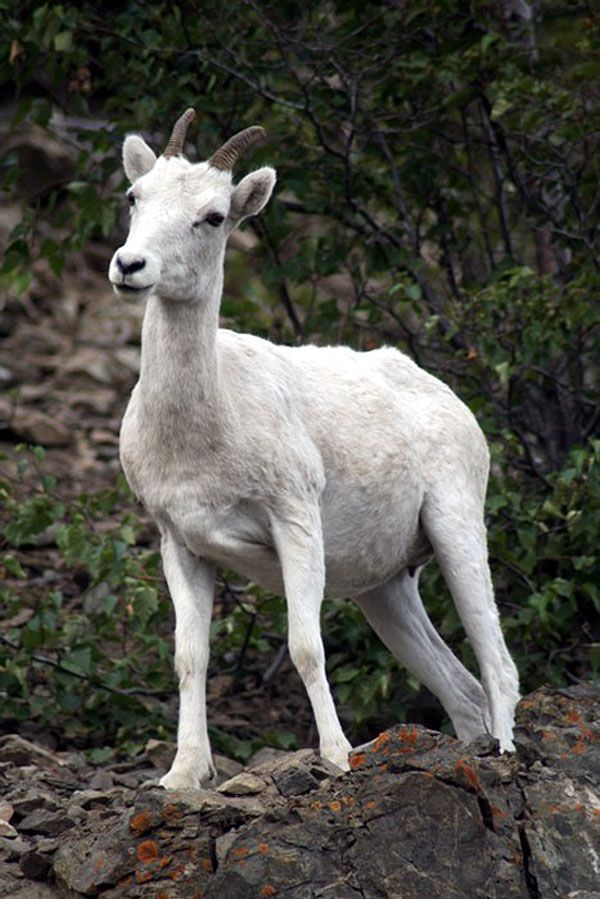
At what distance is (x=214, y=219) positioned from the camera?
7.36m

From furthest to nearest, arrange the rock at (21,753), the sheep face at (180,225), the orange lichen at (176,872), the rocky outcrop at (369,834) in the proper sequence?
the rock at (21,753)
the sheep face at (180,225)
the orange lichen at (176,872)
the rocky outcrop at (369,834)

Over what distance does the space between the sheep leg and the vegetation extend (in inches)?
47.8

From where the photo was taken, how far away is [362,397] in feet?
28.0

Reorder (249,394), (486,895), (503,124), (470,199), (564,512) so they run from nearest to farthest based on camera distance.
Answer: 1. (486,895)
2. (249,394)
3. (564,512)
4. (503,124)
5. (470,199)

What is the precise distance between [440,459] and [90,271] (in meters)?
11.9

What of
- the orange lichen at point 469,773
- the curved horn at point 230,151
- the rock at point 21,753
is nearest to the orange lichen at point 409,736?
the orange lichen at point 469,773

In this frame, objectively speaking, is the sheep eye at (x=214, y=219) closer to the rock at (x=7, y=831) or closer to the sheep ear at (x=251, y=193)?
the sheep ear at (x=251, y=193)

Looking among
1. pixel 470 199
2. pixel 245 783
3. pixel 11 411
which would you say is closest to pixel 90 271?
pixel 11 411

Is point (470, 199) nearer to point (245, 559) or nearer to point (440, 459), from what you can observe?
point (440, 459)

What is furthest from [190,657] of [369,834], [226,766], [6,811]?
[226,766]

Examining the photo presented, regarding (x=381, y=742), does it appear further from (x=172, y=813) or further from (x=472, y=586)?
(x=472, y=586)

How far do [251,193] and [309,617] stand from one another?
1926 mm

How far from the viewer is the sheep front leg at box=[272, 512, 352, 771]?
285 inches

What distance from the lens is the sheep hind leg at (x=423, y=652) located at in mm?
8797
